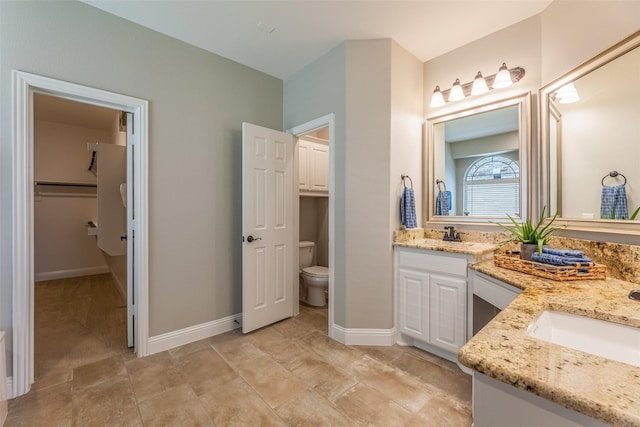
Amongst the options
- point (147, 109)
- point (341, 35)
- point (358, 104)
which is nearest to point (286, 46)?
point (341, 35)

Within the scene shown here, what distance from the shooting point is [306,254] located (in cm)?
366

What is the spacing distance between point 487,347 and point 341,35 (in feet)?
8.06

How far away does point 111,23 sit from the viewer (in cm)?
203

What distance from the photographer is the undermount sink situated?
0.88 metres

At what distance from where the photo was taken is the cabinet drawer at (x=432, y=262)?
1.96m

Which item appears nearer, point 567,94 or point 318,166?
point 567,94

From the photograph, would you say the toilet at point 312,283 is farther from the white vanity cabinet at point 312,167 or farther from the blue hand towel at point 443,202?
the blue hand towel at point 443,202

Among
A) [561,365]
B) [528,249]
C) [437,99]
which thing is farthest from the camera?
[437,99]

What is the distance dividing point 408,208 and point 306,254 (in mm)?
1718

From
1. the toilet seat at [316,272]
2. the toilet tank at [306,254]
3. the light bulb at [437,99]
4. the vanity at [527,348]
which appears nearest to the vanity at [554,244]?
the vanity at [527,348]

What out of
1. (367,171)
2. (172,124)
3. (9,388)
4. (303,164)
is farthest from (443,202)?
(9,388)

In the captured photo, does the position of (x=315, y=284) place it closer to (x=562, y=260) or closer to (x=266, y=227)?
(x=266, y=227)

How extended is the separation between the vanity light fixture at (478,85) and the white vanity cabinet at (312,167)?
152 cm

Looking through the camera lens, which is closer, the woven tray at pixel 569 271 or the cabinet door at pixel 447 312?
the woven tray at pixel 569 271
